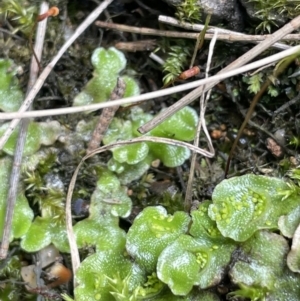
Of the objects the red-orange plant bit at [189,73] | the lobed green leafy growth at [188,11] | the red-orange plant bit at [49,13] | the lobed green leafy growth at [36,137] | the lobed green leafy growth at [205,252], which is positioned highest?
the lobed green leafy growth at [188,11]

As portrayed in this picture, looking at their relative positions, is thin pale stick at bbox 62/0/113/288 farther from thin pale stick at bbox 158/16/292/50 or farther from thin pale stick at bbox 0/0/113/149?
thin pale stick at bbox 158/16/292/50

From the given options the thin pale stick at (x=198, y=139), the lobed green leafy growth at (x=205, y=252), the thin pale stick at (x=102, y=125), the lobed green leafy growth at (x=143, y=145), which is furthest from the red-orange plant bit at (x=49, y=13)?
the lobed green leafy growth at (x=205, y=252)

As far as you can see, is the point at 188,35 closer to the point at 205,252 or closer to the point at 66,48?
the point at 66,48

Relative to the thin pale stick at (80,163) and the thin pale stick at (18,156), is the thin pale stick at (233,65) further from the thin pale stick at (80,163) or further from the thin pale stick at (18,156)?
the thin pale stick at (18,156)

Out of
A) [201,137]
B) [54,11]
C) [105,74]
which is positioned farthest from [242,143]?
[54,11]

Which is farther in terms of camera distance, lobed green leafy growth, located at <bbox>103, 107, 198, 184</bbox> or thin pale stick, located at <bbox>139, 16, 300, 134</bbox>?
lobed green leafy growth, located at <bbox>103, 107, 198, 184</bbox>

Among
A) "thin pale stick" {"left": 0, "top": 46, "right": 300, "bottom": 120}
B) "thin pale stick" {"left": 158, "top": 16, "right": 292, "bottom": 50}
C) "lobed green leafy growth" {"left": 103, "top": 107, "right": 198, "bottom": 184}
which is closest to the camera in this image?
"thin pale stick" {"left": 0, "top": 46, "right": 300, "bottom": 120}

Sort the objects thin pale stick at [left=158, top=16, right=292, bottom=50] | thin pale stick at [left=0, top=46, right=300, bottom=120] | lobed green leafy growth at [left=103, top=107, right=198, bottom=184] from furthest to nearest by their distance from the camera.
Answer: lobed green leafy growth at [left=103, top=107, right=198, bottom=184]
thin pale stick at [left=158, top=16, right=292, bottom=50]
thin pale stick at [left=0, top=46, right=300, bottom=120]

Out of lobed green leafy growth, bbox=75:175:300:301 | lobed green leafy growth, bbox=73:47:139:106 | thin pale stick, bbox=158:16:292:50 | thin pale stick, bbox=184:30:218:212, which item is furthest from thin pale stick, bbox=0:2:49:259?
thin pale stick, bbox=184:30:218:212
